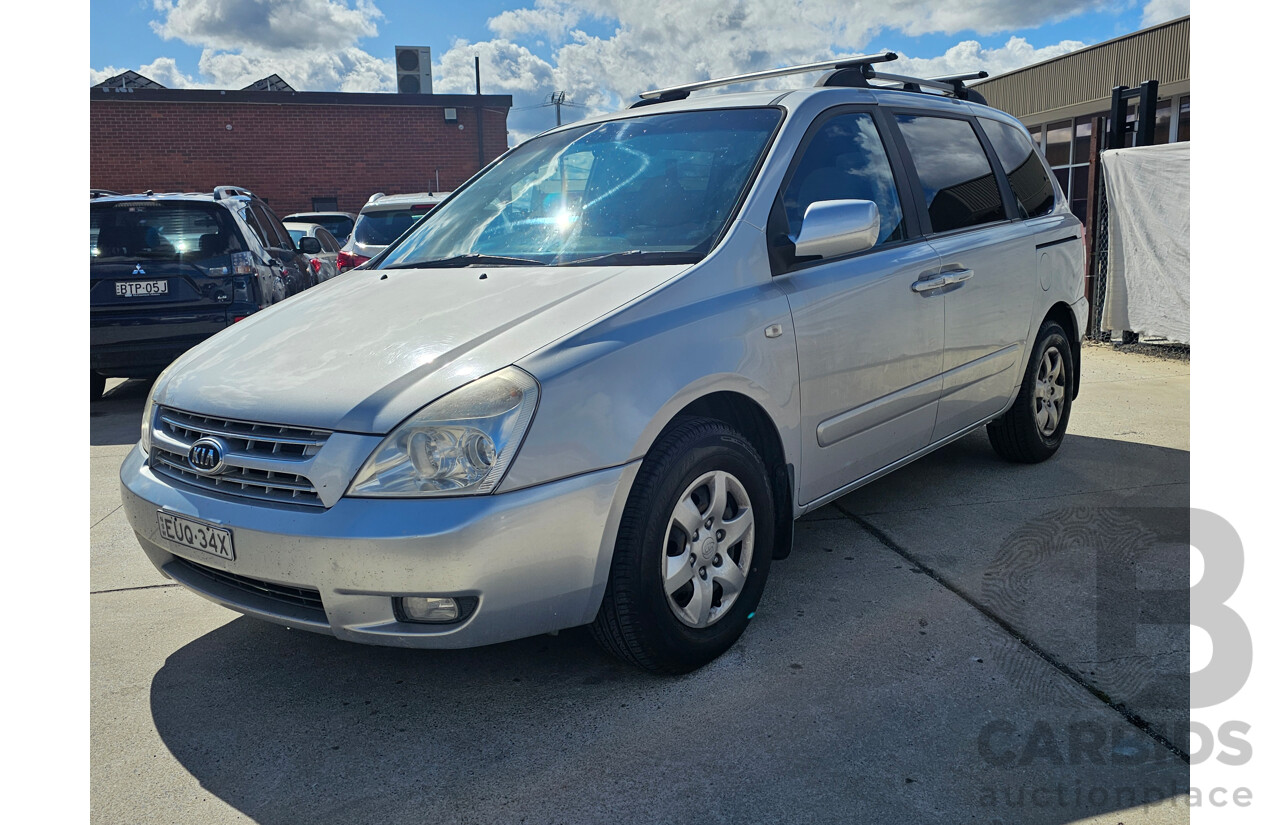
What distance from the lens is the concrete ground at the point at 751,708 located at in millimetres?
2447

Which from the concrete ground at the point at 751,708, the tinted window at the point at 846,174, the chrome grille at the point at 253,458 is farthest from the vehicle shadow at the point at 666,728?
the tinted window at the point at 846,174

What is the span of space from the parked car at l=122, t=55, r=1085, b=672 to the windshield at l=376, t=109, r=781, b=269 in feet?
0.05

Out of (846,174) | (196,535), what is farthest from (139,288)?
(846,174)

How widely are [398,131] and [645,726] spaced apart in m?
24.7

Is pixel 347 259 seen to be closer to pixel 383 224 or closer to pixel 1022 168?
pixel 383 224

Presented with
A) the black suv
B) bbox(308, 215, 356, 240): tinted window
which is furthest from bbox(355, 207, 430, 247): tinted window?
bbox(308, 215, 356, 240): tinted window

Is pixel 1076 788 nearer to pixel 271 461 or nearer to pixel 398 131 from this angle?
pixel 271 461

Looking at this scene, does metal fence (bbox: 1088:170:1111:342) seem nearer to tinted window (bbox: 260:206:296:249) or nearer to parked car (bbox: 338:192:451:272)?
parked car (bbox: 338:192:451:272)

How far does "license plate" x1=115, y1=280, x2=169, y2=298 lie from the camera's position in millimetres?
7562

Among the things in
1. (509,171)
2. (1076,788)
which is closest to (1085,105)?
(509,171)

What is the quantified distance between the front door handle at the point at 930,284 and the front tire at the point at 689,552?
117 cm

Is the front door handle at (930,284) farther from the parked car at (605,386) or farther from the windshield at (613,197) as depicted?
the windshield at (613,197)

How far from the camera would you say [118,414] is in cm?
796

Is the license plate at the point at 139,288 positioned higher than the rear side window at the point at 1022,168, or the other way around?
the rear side window at the point at 1022,168
